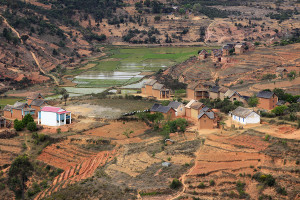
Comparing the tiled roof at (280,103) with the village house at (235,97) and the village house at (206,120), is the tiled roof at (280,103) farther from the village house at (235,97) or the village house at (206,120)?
the village house at (206,120)

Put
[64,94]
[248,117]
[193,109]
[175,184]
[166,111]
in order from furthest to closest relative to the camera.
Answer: [64,94]
[193,109]
[166,111]
[248,117]
[175,184]

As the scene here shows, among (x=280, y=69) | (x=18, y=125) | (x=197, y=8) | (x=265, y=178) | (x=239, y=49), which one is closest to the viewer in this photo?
(x=265, y=178)

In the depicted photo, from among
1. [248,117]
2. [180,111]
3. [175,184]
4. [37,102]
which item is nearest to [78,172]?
[175,184]

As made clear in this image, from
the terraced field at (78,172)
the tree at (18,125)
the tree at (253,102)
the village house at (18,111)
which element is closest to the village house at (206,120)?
the tree at (253,102)

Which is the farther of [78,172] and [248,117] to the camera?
[248,117]

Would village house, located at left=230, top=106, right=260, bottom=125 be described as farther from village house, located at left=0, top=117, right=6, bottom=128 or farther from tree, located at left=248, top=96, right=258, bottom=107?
village house, located at left=0, top=117, right=6, bottom=128

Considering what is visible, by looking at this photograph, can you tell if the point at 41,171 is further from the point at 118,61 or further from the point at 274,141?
the point at 118,61

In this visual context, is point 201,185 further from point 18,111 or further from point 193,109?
point 18,111

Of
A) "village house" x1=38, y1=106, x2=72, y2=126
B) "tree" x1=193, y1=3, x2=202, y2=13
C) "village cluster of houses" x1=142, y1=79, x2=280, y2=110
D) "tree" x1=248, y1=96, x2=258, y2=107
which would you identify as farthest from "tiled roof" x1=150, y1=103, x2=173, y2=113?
"tree" x1=193, y1=3, x2=202, y2=13

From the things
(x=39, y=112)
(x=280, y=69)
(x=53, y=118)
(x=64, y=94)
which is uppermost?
(x=280, y=69)
